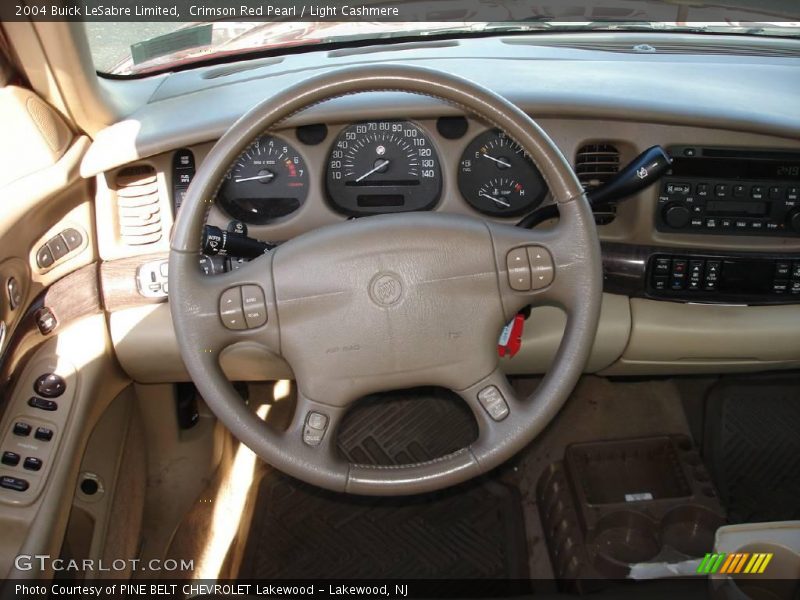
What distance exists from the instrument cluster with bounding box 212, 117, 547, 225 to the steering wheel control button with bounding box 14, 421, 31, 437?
2.27 feet

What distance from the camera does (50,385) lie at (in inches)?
73.2

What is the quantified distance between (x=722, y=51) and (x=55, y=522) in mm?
2170

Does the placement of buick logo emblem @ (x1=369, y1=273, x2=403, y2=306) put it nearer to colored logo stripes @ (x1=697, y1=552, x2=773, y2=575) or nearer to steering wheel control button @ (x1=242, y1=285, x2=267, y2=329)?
steering wheel control button @ (x1=242, y1=285, x2=267, y2=329)

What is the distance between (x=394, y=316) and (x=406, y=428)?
130 centimetres

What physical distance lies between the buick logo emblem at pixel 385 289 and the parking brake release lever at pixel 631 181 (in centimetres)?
34

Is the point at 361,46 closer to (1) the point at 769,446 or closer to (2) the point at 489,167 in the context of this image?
(2) the point at 489,167

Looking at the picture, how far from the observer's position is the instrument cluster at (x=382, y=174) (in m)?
1.90

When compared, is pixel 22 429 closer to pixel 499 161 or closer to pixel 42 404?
pixel 42 404

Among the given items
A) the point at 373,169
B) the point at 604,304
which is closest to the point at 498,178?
the point at 373,169

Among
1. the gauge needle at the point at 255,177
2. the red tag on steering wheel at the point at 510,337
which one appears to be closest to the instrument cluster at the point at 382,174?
the gauge needle at the point at 255,177

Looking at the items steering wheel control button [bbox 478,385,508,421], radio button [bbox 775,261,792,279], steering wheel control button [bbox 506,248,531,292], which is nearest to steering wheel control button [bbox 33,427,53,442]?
steering wheel control button [bbox 478,385,508,421]

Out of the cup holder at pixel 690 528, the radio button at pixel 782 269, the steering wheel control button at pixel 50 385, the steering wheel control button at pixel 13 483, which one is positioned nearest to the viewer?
A: the steering wheel control button at pixel 13 483

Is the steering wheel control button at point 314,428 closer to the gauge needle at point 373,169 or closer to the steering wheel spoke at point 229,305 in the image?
the steering wheel spoke at point 229,305

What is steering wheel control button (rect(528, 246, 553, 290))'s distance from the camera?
147 centimetres
